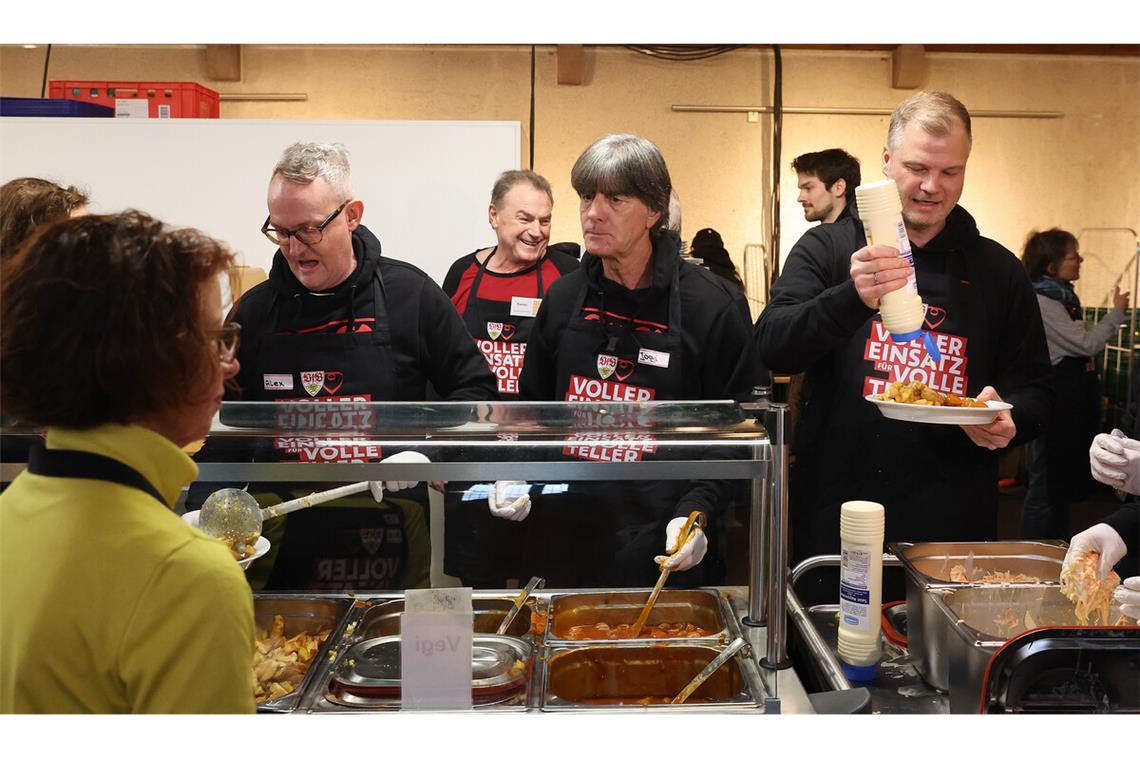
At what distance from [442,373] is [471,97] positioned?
367 centimetres

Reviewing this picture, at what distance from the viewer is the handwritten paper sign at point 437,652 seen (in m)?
1.44

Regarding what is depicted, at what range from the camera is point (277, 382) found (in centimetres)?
239

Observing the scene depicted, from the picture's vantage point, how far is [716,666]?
1.58 meters

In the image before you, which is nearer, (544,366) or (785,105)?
(544,366)

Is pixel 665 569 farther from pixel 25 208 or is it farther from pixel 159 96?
pixel 159 96

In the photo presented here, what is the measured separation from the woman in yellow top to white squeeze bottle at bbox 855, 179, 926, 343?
57.9 inches

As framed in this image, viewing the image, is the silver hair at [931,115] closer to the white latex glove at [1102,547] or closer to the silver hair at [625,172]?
the silver hair at [625,172]

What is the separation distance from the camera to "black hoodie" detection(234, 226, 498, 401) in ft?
7.94

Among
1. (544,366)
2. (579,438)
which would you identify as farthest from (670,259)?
(579,438)

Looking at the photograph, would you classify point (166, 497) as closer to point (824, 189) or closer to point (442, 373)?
point (442, 373)

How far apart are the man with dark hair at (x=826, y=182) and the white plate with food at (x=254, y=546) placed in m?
4.04

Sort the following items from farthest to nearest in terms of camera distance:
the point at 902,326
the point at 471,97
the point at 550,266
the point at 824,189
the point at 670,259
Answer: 1. the point at 471,97
2. the point at 824,189
3. the point at 550,266
4. the point at 670,259
5. the point at 902,326

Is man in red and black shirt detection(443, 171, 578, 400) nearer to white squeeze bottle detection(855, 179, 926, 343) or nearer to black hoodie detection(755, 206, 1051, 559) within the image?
black hoodie detection(755, 206, 1051, 559)
